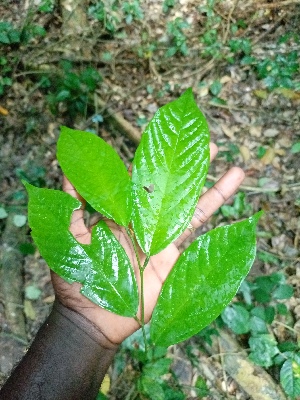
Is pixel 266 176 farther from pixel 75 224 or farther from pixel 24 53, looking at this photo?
pixel 24 53

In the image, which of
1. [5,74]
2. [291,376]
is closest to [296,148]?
[291,376]

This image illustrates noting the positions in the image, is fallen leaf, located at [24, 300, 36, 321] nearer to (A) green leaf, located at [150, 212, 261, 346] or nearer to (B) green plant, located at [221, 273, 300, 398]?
(B) green plant, located at [221, 273, 300, 398]

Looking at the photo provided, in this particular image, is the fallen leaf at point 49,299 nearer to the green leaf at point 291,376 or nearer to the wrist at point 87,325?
the wrist at point 87,325

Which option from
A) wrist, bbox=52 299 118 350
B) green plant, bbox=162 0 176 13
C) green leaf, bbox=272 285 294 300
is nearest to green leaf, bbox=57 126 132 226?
wrist, bbox=52 299 118 350

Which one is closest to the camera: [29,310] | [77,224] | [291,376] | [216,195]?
[77,224]

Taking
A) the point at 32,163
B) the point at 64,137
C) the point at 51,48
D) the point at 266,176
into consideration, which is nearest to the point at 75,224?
the point at 64,137

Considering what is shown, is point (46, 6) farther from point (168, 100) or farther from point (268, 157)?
point (268, 157)
